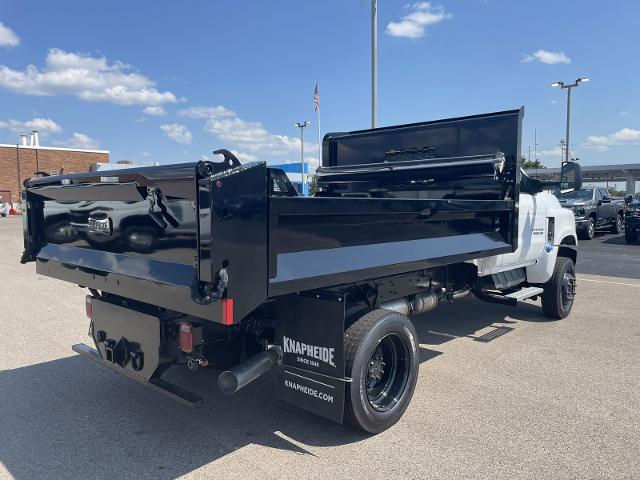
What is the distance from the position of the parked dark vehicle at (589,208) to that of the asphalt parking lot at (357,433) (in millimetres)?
13772

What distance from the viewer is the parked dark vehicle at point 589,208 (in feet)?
59.9

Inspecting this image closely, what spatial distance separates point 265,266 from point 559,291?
5.18 meters

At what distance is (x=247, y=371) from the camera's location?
3051 mm

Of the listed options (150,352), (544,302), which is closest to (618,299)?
(544,302)

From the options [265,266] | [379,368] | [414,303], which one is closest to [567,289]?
[414,303]

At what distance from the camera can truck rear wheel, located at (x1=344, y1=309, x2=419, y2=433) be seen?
10.7 ft

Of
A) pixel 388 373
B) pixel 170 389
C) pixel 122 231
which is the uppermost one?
pixel 122 231

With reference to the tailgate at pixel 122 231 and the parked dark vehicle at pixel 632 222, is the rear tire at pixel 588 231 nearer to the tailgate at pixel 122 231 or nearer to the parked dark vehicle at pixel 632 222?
the parked dark vehicle at pixel 632 222

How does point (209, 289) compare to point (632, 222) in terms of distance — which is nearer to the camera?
point (209, 289)

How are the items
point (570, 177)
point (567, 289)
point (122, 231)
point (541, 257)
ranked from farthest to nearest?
point (567, 289) < point (541, 257) < point (570, 177) < point (122, 231)

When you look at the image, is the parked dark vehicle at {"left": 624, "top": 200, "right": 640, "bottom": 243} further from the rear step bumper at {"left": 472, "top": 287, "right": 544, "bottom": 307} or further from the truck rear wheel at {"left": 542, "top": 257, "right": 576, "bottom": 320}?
the rear step bumper at {"left": 472, "top": 287, "right": 544, "bottom": 307}

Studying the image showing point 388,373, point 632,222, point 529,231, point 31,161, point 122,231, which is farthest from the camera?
point 31,161

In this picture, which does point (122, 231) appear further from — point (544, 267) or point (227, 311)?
point (544, 267)

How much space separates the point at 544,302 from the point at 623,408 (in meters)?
2.85
